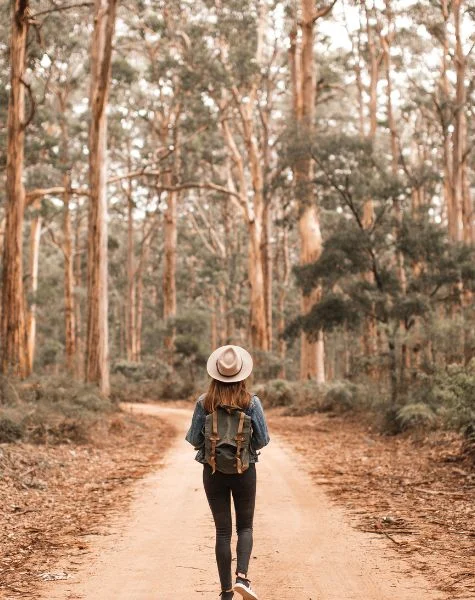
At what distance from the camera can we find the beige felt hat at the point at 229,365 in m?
4.69

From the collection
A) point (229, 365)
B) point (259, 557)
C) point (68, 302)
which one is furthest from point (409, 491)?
point (68, 302)

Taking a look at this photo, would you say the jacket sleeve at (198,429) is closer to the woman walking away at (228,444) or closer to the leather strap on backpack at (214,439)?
the woman walking away at (228,444)

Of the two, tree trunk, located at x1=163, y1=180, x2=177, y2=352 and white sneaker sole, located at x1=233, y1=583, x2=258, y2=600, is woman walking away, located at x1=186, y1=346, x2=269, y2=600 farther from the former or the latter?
tree trunk, located at x1=163, y1=180, x2=177, y2=352

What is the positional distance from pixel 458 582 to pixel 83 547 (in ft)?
9.76

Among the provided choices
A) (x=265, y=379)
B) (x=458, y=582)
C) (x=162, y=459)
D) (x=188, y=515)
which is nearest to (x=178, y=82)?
(x=265, y=379)

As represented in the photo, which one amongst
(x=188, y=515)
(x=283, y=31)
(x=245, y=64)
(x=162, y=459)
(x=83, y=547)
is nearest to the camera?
(x=83, y=547)

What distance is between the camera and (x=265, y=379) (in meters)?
28.2

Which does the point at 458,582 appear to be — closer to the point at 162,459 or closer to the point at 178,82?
the point at 162,459

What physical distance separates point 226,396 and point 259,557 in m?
1.94

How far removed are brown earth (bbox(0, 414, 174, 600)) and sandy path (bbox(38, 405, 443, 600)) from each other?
0.22m

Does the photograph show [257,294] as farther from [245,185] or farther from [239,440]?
[239,440]

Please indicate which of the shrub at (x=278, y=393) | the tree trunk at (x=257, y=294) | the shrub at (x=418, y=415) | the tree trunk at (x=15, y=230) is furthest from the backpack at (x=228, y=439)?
the tree trunk at (x=257, y=294)

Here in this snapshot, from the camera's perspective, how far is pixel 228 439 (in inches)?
182

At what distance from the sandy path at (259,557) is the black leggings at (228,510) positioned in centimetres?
43
